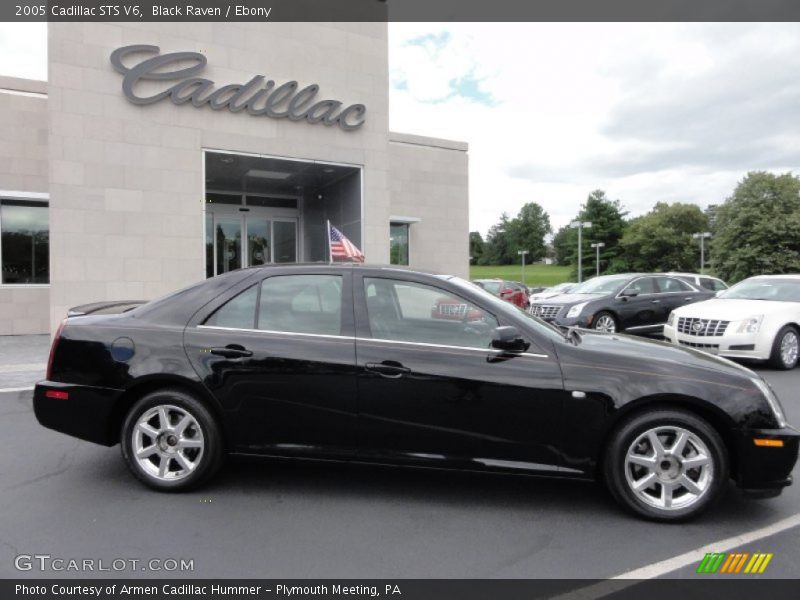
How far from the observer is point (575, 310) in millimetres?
11289

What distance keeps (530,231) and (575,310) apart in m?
131

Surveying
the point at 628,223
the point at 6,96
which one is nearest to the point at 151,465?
the point at 6,96

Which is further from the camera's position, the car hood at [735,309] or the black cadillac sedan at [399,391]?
the car hood at [735,309]

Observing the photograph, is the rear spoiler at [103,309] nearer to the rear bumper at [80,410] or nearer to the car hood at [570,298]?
the rear bumper at [80,410]

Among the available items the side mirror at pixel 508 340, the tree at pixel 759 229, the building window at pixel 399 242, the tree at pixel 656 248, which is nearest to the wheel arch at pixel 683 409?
the side mirror at pixel 508 340

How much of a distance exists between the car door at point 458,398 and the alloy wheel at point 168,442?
1.19 m

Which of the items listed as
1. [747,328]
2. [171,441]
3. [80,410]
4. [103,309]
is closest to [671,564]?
[171,441]

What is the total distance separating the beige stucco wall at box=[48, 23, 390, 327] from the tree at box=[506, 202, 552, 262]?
126 metres

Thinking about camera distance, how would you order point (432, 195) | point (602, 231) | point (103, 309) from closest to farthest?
point (103, 309), point (432, 195), point (602, 231)

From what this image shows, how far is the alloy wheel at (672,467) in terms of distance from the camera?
3.40 metres

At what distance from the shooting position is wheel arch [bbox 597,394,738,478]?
3.41m
